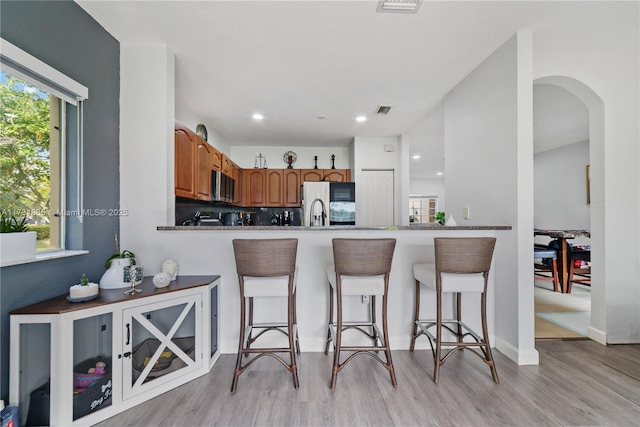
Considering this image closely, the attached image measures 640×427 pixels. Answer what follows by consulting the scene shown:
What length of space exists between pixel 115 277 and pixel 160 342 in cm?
54

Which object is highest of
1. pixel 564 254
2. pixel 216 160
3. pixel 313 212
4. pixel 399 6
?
pixel 399 6

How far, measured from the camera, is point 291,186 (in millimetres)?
5164

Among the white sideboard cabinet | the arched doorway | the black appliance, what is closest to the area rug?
the arched doorway

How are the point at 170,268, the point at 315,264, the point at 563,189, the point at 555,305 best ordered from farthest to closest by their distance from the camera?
the point at 563,189, the point at 555,305, the point at 315,264, the point at 170,268

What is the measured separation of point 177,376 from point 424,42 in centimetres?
306

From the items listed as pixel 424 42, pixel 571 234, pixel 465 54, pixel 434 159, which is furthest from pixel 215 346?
pixel 434 159

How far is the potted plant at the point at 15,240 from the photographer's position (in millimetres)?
1334

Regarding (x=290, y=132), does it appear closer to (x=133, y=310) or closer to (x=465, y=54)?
(x=465, y=54)

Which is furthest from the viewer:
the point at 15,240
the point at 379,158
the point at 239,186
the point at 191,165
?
the point at 239,186

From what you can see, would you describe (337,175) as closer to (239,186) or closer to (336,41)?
(239,186)

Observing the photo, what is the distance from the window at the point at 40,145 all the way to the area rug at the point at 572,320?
441cm

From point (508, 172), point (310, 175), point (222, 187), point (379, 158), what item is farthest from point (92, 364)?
point (379, 158)

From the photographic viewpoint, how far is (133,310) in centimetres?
162

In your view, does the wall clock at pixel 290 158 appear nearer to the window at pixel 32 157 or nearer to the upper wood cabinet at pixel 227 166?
the upper wood cabinet at pixel 227 166
